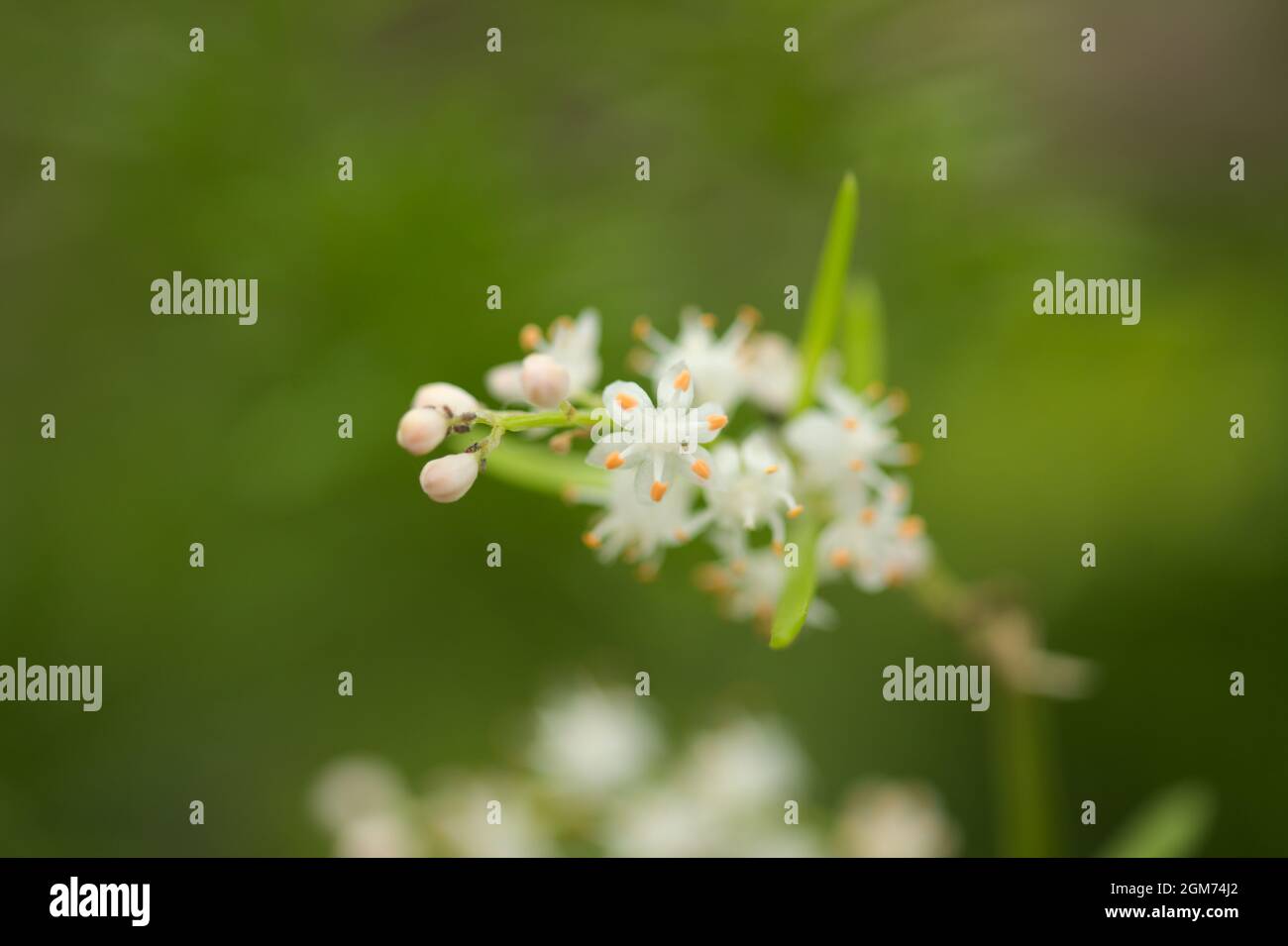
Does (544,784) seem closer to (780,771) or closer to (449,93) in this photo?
(780,771)

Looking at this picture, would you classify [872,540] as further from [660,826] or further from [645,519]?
[660,826]

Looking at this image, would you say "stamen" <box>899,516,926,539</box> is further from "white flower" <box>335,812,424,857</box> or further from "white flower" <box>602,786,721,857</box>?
"white flower" <box>335,812,424,857</box>

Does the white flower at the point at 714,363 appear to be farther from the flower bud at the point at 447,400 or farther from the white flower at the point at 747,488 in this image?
the flower bud at the point at 447,400

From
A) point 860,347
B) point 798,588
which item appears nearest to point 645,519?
point 798,588

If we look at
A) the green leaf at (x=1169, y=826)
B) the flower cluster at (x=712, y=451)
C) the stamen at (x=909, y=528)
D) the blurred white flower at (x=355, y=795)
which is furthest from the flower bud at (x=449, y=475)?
the green leaf at (x=1169, y=826)

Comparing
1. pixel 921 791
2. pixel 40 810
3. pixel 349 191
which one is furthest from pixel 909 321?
pixel 40 810

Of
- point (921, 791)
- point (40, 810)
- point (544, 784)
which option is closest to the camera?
point (544, 784)

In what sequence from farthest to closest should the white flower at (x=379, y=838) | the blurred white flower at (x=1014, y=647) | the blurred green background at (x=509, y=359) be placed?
the blurred green background at (x=509, y=359) → the white flower at (x=379, y=838) → the blurred white flower at (x=1014, y=647)

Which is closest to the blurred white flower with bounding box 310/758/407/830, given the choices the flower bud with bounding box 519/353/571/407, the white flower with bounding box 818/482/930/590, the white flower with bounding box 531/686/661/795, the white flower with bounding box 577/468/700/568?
the white flower with bounding box 531/686/661/795
